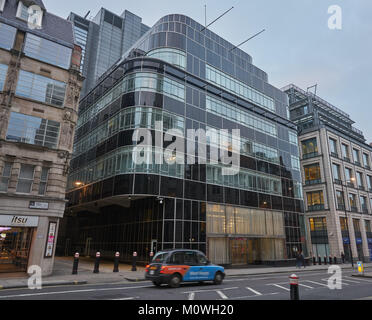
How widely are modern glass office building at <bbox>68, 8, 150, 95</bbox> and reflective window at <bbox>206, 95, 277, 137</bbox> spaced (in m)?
132

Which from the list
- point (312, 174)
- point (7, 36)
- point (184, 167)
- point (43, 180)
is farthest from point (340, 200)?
point (7, 36)

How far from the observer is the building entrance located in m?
19.2

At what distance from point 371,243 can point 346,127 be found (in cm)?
2531

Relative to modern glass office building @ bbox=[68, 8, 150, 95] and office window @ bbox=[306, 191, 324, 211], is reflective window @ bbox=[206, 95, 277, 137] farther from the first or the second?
modern glass office building @ bbox=[68, 8, 150, 95]

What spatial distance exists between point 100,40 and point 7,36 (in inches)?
6115

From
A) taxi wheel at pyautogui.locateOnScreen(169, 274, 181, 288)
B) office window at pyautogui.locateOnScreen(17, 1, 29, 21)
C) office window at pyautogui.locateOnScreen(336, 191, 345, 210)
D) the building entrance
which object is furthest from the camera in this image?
office window at pyautogui.locateOnScreen(336, 191, 345, 210)

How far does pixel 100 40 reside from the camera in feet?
522

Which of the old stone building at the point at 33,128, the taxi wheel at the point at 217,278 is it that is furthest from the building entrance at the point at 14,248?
the taxi wheel at the point at 217,278

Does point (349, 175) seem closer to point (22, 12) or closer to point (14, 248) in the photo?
point (14, 248)

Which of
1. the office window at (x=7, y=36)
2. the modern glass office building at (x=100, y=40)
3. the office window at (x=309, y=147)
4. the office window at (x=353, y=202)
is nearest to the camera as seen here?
the office window at (x=7, y=36)

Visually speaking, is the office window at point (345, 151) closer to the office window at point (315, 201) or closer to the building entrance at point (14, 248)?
the office window at point (315, 201)

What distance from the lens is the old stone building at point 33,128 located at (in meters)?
18.3

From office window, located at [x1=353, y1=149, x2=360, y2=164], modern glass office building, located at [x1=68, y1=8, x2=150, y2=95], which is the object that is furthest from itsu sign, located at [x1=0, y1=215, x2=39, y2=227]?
modern glass office building, located at [x1=68, y1=8, x2=150, y2=95]

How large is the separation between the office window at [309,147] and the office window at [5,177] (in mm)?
45472
